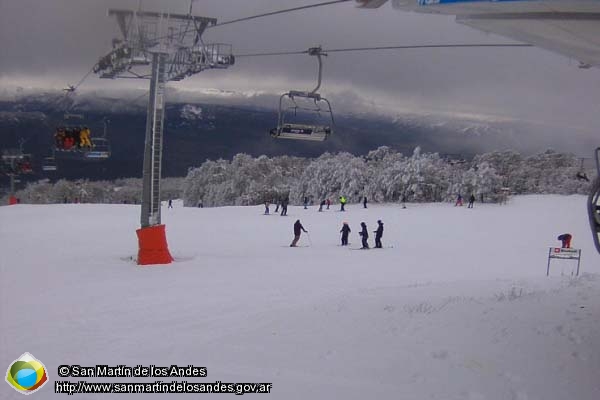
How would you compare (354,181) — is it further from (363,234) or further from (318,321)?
(318,321)

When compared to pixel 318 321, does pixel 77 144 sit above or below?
above

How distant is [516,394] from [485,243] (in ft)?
60.9

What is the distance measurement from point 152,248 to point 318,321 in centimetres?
836

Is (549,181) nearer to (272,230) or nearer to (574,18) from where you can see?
(272,230)

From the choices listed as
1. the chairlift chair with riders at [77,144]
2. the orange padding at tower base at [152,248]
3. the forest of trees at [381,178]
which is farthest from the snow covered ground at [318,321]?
the forest of trees at [381,178]

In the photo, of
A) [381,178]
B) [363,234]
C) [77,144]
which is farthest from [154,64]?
[381,178]

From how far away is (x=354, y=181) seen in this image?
62.2m

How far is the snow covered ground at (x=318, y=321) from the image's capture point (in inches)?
237

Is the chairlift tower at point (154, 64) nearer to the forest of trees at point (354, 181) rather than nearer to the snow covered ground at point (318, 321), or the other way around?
the snow covered ground at point (318, 321)

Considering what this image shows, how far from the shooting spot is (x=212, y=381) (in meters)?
5.89

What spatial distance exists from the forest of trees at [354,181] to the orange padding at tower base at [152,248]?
23.8 meters

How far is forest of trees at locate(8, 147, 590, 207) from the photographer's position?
5381 cm

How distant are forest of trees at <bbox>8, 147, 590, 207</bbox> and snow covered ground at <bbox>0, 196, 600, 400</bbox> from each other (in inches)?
1012

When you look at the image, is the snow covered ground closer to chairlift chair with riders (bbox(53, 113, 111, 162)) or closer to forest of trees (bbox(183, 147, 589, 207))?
chairlift chair with riders (bbox(53, 113, 111, 162))
